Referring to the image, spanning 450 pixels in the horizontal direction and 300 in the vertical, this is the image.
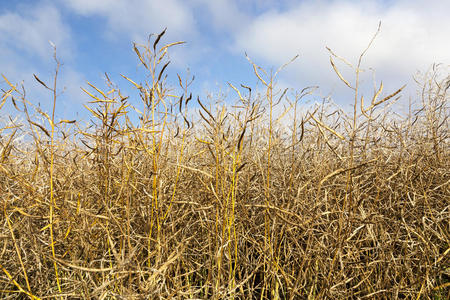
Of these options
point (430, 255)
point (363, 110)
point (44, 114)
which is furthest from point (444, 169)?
point (44, 114)

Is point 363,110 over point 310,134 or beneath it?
beneath

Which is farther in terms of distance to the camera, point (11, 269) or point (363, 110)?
point (11, 269)

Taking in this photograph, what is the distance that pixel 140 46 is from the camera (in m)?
1.11

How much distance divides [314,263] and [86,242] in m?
1.00

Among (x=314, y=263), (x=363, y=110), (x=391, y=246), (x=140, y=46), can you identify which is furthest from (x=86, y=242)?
(x=391, y=246)

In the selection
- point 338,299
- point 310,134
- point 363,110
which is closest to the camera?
point 363,110

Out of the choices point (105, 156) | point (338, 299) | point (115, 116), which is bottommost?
point (338, 299)

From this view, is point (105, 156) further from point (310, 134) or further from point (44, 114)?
point (310, 134)

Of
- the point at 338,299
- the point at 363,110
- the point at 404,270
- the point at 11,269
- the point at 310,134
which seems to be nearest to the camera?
the point at 363,110

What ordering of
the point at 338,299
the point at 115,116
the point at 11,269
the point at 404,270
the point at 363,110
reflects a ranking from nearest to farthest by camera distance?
the point at 363,110
the point at 115,116
the point at 338,299
the point at 404,270
the point at 11,269

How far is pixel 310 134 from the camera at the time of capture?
2.06m

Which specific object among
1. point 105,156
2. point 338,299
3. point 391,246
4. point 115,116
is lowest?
point 338,299

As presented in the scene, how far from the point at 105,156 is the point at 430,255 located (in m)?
1.52

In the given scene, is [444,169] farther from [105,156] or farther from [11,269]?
[11,269]
